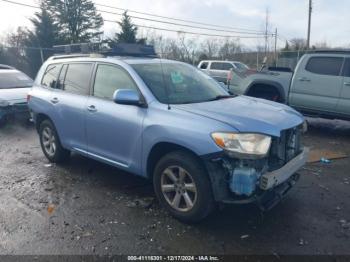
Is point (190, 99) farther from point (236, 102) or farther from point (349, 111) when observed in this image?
point (349, 111)

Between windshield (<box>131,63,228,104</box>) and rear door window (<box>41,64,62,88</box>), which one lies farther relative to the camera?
rear door window (<box>41,64,62,88</box>)

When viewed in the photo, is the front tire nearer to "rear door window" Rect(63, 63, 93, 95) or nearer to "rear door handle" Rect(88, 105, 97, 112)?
"rear door handle" Rect(88, 105, 97, 112)

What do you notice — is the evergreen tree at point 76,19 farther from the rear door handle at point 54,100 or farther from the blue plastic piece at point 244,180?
the blue plastic piece at point 244,180

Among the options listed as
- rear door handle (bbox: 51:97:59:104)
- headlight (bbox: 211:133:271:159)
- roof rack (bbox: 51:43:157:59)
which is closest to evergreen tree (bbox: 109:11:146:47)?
roof rack (bbox: 51:43:157:59)

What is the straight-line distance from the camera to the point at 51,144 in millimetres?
5828

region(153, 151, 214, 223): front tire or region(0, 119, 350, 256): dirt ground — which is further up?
region(153, 151, 214, 223): front tire

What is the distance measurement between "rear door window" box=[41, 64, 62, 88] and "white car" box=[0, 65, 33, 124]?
359 cm

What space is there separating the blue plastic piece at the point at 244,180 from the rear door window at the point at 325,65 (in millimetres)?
5579

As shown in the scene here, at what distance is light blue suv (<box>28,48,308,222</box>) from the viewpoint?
10.9 feet

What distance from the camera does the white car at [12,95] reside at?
889cm

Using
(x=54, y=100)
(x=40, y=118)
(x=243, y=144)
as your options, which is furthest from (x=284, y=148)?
(x=40, y=118)

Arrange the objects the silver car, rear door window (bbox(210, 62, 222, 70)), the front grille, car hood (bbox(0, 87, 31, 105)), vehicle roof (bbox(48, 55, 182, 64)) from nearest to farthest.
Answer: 1. the front grille
2. vehicle roof (bbox(48, 55, 182, 64))
3. car hood (bbox(0, 87, 31, 105))
4. the silver car
5. rear door window (bbox(210, 62, 222, 70))

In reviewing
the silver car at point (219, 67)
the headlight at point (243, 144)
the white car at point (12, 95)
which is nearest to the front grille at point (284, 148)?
the headlight at point (243, 144)

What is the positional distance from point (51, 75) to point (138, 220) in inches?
127
